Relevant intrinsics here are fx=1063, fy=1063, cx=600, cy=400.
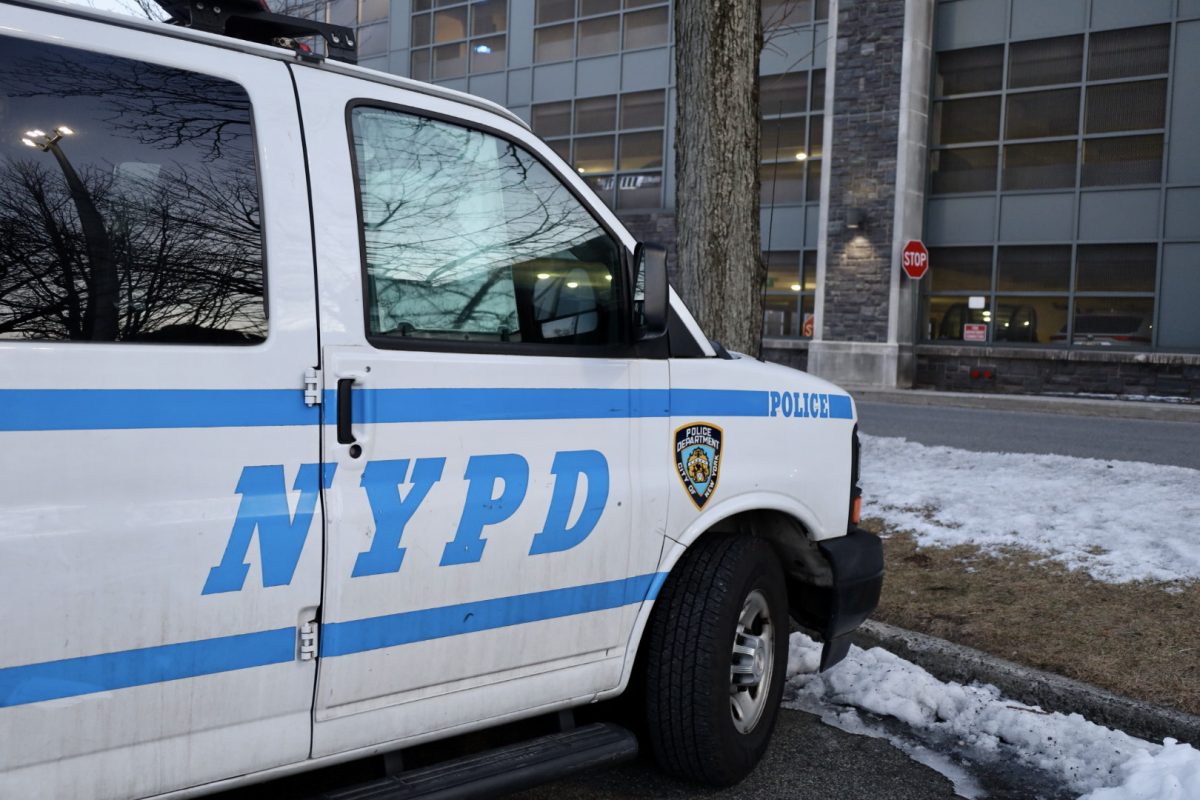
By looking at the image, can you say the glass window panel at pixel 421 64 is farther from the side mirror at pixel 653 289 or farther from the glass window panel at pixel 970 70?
the side mirror at pixel 653 289

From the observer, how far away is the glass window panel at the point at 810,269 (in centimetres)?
2411

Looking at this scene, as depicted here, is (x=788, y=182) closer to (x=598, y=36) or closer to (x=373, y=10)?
(x=598, y=36)

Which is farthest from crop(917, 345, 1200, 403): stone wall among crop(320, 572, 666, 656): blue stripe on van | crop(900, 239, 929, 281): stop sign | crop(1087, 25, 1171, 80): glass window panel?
crop(320, 572, 666, 656): blue stripe on van

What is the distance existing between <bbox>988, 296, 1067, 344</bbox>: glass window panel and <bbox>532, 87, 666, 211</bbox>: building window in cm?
815

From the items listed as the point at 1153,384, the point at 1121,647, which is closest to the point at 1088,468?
the point at 1121,647

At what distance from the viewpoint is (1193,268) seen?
1966 centimetres

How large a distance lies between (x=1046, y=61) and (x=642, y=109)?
8851 mm

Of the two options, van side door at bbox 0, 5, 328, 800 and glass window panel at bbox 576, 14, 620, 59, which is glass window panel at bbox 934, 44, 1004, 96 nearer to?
glass window panel at bbox 576, 14, 620, 59

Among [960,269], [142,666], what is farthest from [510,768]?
[960,269]

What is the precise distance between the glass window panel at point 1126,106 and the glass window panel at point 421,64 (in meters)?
16.7

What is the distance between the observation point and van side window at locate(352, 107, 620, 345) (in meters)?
2.85

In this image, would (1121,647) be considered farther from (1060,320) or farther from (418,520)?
(1060,320)

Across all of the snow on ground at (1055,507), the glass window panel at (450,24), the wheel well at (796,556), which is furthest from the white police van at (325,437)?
the glass window panel at (450,24)

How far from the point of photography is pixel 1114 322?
67.3 ft
